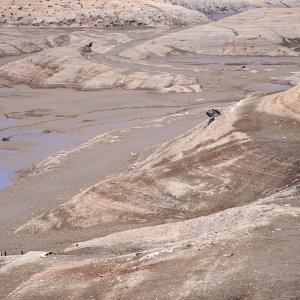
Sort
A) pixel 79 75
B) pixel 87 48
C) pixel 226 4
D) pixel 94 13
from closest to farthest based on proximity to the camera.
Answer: pixel 79 75
pixel 87 48
pixel 94 13
pixel 226 4

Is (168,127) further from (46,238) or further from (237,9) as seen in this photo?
(237,9)

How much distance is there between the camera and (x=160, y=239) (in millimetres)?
17578

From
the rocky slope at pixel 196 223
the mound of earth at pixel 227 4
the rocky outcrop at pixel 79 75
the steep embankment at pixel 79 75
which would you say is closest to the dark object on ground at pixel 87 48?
the steep embankment at pixel 79 75

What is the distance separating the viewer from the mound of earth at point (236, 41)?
226 feet

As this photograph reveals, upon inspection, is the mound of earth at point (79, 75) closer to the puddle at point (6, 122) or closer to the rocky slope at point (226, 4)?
the puddle at point (6, 122)

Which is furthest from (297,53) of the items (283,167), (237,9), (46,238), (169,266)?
(237,9)

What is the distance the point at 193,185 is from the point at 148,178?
1878mm

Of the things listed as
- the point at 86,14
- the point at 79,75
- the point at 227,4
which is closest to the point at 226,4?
the point at 227,4

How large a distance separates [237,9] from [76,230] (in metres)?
123

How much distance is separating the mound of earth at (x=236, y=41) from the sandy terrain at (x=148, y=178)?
247cm

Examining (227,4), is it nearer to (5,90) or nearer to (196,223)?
(5,90)

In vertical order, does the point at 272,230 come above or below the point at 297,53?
above

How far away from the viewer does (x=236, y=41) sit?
231 ft

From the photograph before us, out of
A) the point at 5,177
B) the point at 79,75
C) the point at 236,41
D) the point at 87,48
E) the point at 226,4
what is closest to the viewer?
the point at 5,177
